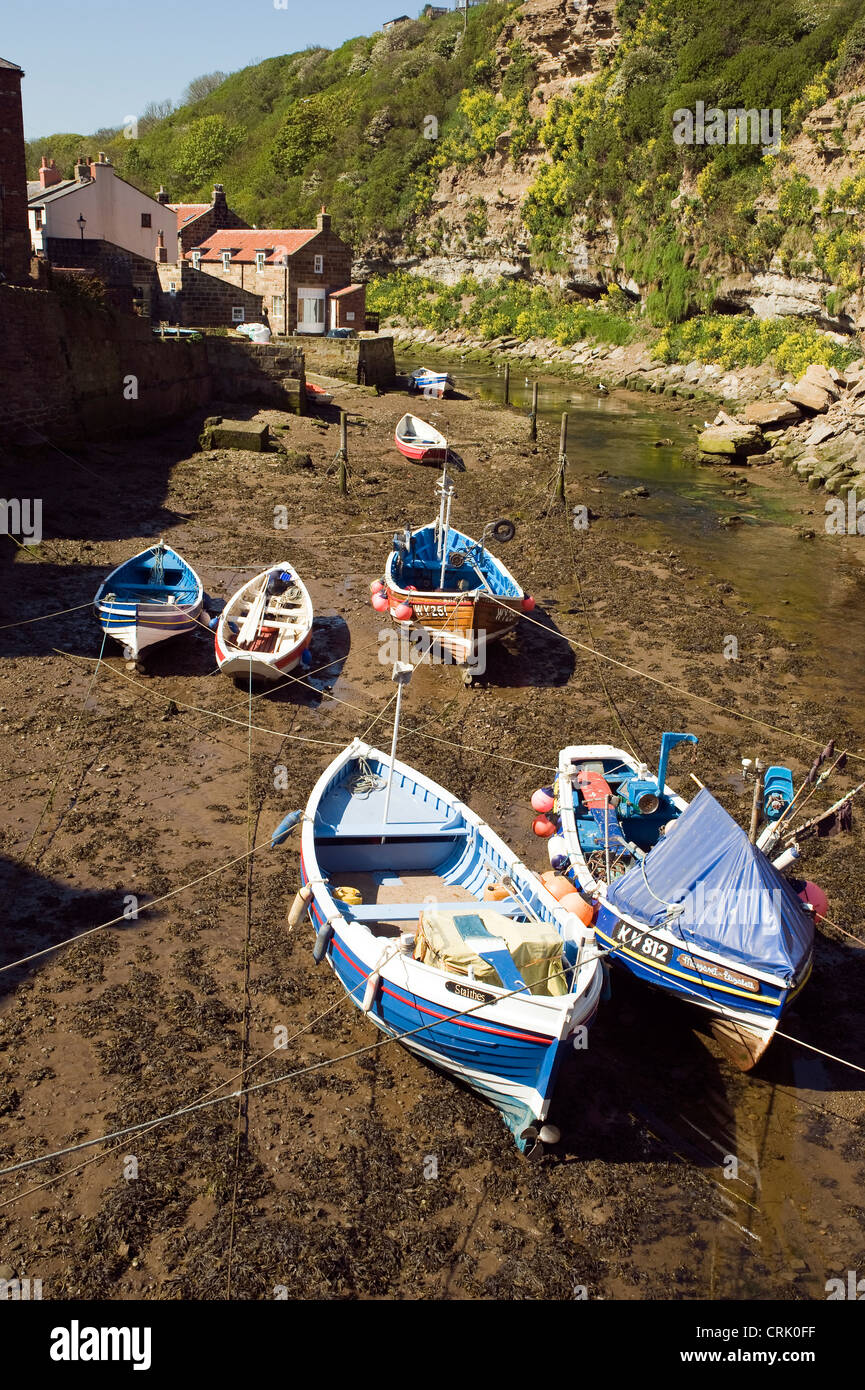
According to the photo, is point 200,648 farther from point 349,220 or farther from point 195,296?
point 349,220

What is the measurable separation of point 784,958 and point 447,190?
7596 cm

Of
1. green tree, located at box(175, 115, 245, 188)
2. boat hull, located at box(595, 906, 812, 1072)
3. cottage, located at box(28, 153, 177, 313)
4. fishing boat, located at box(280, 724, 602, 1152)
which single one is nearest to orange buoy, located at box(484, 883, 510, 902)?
fishing boat, located at box(280, 724, 602, 1152)

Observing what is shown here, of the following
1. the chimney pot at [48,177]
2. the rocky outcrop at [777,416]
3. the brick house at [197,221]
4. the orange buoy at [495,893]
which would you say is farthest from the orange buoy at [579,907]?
the brick house at [197,221]

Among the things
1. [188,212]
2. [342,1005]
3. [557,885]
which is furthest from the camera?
[188,212]

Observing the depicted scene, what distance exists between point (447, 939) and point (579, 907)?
5.27 feet

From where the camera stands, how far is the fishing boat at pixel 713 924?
9.45 m

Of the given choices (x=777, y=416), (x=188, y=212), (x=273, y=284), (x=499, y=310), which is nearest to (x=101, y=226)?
(x=273, y=284)

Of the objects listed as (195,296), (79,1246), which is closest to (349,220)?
(195,296)

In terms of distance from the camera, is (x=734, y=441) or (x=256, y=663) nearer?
(x=256, y=663)

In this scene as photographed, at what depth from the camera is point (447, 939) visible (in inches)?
371

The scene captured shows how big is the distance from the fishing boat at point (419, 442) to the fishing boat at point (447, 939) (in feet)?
77.2

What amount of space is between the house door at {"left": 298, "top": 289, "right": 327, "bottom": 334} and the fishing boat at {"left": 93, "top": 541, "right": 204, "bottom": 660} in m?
32.9

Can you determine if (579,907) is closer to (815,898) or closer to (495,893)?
(495,893)

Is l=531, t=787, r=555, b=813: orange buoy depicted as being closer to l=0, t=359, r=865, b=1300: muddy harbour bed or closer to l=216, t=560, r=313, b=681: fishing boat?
l=0, t=359, r=865, b=1300: muddy harbour bed
